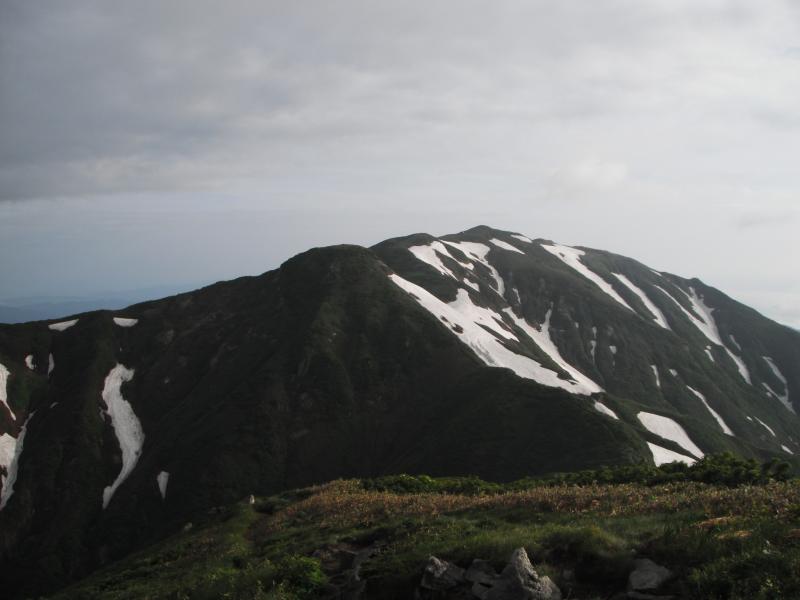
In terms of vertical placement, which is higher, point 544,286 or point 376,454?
point 544,286

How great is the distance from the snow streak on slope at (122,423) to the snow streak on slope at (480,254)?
3971 inches

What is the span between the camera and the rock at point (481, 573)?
44.7 feet

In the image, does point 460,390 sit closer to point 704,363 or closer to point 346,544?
point 346,544

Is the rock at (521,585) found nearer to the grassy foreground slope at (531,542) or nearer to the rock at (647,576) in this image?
the grassy foreground slope at (531,542)

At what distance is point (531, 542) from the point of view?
15.1 meters

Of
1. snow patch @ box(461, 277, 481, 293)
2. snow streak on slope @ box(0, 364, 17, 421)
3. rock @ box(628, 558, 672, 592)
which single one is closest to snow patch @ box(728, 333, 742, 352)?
snow patch @ box(461, 277, 481, 293)

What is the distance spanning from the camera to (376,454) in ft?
292

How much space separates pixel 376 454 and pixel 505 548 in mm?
76446

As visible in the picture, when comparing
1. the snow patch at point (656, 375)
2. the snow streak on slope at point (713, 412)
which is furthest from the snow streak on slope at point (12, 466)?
the snow streak on slope at point (713, 412)

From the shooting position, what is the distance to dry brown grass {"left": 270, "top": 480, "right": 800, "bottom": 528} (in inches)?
663

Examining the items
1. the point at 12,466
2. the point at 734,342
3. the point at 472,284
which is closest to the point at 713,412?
the point at 734,342

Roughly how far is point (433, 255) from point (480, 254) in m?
30.7

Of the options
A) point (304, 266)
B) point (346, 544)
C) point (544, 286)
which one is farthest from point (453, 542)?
point (544, 286)

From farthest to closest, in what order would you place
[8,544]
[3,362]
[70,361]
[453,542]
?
[70,361], [3,362], [8,544], [453,542]
